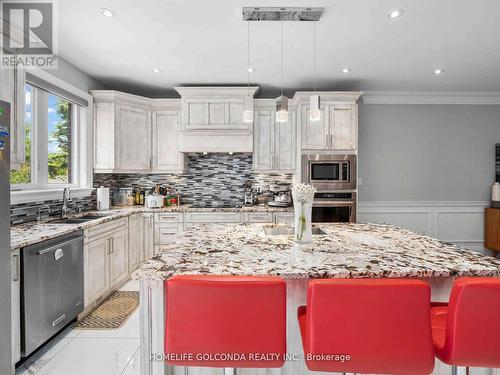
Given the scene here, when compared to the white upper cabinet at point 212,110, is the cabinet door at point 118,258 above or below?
below

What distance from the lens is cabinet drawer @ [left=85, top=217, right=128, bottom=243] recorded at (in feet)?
9.13

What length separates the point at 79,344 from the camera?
2318mm

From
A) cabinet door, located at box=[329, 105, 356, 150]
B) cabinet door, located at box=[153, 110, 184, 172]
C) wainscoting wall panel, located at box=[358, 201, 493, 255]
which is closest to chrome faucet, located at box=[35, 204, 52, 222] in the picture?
cabinet door, located at box=[153, 110, 184, 172]

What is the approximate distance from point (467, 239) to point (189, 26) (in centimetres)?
513

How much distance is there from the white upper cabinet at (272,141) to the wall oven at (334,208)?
27.2 inches

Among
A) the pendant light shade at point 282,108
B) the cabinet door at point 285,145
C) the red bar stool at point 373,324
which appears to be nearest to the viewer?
the red bar stool at point 373,324

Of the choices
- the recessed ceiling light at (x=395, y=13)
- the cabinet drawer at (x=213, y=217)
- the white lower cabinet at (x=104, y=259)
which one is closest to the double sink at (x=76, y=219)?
the white lower cabinet at (x=104, y=259)

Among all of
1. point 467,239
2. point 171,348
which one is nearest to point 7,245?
point 171,348

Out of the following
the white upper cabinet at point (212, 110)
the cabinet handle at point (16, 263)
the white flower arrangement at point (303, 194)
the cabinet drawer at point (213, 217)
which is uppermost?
the white upper cabinet at point (212, 110)

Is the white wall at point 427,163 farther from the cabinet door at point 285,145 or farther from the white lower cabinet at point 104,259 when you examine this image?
the white lower cabinet at point 104,259

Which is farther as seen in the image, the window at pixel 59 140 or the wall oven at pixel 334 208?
the wall oven at pixel 334 208

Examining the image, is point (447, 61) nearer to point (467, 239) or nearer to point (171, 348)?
point (467, 239)

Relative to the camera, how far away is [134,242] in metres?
3.76

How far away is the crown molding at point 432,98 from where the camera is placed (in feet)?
14.9
